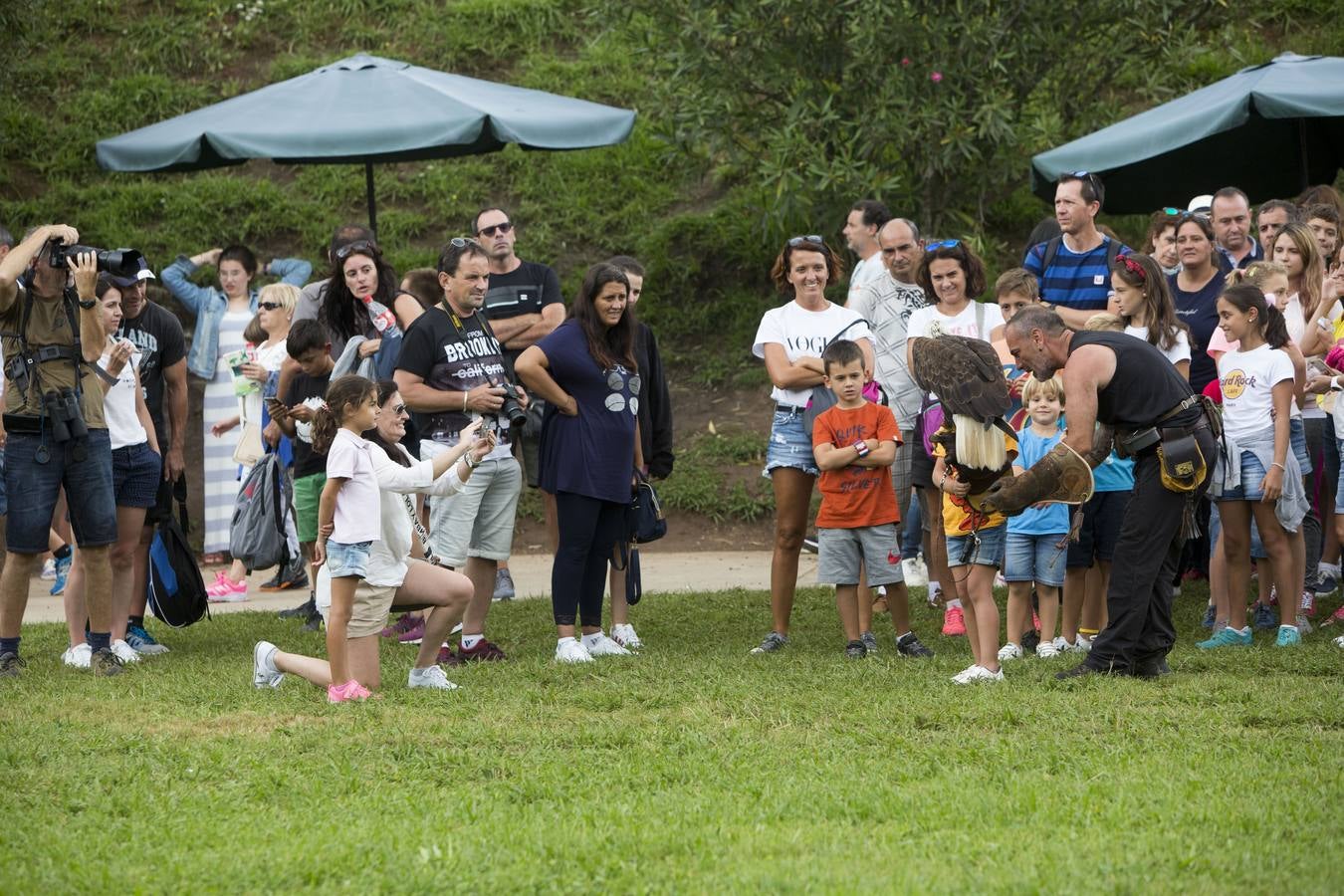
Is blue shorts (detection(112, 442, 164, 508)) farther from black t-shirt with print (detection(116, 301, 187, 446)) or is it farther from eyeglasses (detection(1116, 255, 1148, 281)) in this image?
eyeglasses (detection(1116, 255, 1148, 281))

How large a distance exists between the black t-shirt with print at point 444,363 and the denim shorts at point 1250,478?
11.7 feet

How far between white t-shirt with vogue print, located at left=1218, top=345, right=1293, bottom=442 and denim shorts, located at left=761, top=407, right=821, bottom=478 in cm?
202

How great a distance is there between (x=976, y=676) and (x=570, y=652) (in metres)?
1.95

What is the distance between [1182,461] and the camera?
6715mm

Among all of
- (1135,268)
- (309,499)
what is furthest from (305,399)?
(1135,268)

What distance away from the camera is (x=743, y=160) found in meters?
14.6

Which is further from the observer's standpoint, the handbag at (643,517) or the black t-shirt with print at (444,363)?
the handbag at (643,517)

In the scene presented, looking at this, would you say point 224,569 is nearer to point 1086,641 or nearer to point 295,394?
point 295,394

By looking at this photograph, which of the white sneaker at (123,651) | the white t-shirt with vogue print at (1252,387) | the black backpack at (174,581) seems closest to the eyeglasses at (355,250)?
the black backpack at (174,581)

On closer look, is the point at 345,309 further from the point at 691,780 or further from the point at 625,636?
the point at 691,780

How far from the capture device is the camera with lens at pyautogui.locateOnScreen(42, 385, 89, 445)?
7488 millimetres

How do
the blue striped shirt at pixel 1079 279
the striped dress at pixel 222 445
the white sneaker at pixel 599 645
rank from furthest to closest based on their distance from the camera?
the striped dress at pixel 222 445
the blue striped shirt at pixel 1079 279
the white sneaker at pixel 599 645

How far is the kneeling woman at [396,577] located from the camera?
6.70m

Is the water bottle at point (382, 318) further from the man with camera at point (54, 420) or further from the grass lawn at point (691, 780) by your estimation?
the grass lawn at point (691, 780)
